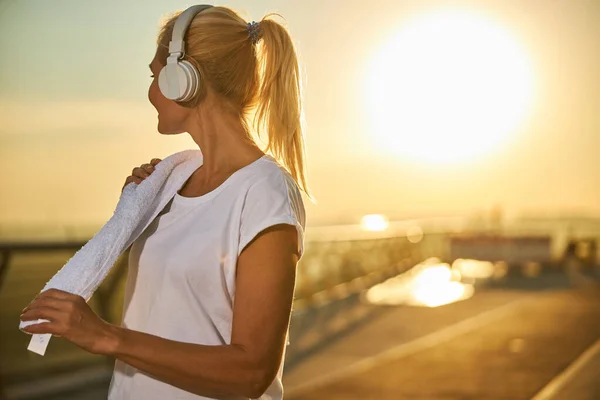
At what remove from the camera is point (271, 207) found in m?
1.87

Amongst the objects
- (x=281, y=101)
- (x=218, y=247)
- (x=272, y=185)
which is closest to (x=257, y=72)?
(x=281, y=101)

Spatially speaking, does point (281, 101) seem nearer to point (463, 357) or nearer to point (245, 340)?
point (245, 340)

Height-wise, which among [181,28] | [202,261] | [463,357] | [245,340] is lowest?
[463,357]

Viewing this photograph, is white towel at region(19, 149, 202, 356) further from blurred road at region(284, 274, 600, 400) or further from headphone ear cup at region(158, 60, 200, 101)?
blurred road at region(284, 274, 600, 400)

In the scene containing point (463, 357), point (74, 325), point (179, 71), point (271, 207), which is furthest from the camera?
point (463, 357)

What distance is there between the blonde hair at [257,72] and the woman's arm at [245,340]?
274mm

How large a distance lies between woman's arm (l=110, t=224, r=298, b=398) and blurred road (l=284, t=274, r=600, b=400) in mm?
4934

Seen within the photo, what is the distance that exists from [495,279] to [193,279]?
15.7 metres

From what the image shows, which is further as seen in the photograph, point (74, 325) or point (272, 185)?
point (272, 185)

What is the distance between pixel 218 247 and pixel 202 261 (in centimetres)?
4

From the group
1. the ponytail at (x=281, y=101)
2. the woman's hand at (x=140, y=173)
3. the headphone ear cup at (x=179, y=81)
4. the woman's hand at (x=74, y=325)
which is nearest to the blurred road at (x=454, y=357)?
the woman's hand at (x=140, y=173)

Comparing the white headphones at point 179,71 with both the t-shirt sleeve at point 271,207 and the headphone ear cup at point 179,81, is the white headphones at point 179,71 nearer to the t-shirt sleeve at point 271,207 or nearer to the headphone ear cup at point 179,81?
the headphone ear cup at point 179,81

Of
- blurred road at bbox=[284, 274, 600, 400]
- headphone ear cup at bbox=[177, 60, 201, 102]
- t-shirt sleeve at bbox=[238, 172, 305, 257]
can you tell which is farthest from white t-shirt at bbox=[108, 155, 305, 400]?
blurred road at bbox=[284, 274, 600, 400]

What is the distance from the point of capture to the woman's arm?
1797 millimetres
